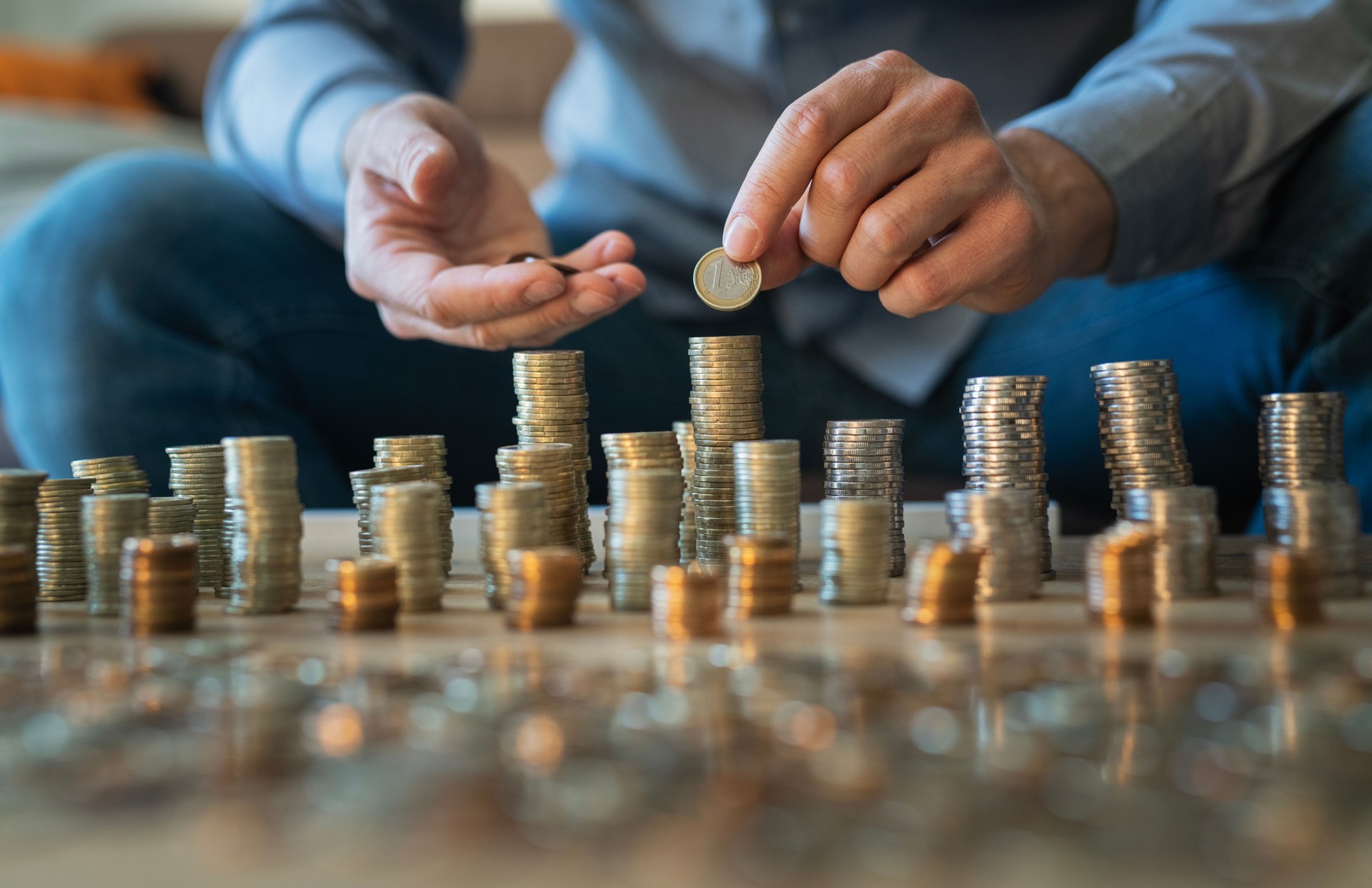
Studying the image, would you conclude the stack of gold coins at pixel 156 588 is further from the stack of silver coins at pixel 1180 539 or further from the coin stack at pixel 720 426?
the stack of silver coins at pixel 1180 539

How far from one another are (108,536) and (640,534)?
21.2 inches

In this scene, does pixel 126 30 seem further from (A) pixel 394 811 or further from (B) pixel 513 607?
(A) pixel 394 811

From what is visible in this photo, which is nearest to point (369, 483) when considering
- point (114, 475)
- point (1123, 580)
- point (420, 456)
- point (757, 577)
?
point (420, 456)

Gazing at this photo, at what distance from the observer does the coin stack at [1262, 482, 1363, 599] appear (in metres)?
1.04

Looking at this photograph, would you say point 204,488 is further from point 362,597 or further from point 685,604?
point 685,604

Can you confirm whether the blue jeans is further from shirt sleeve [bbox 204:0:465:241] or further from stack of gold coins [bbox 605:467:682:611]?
stack of gold coins [bbox 605:467:682:611]

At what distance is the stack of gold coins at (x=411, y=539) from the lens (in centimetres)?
110

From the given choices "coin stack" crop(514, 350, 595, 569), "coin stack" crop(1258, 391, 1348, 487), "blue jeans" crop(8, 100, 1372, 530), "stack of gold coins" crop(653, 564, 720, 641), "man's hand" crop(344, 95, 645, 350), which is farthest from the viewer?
"blue jeans" crop(8, 100, 1372, 530)

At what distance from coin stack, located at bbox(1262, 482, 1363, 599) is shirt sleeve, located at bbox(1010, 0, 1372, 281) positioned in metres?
0.73

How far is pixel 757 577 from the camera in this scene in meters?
1.06

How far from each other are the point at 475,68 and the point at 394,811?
187 inches

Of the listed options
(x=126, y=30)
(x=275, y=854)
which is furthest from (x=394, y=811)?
(x=126, y=30)

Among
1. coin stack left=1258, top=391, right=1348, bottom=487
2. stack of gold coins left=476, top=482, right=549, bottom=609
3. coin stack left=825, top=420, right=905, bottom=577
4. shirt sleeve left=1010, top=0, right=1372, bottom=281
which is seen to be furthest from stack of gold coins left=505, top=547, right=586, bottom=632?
shirt sleeve left=1010, top=0, right=1372, bottom=281

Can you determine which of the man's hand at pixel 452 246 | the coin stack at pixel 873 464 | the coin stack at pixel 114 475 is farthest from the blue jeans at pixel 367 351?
the coin stack at pixel 873 464
